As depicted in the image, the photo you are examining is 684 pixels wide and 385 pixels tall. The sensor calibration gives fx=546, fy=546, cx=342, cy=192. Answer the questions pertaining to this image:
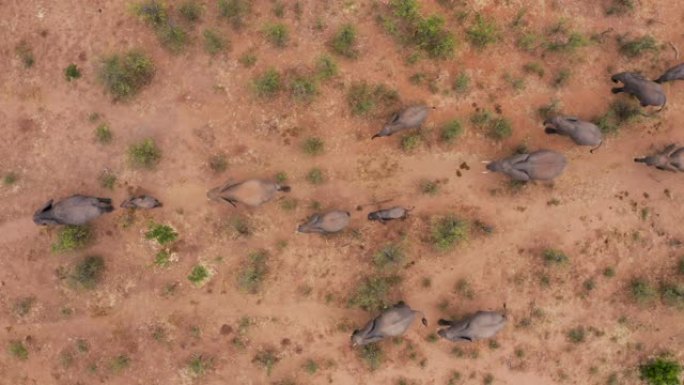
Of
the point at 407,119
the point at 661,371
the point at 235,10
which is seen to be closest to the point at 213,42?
the point at 235,10

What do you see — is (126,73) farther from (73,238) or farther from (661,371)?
(661,371)

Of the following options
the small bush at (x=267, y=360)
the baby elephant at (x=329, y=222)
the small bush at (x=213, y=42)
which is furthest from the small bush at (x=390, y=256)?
the small bush at (x=213, y=42)

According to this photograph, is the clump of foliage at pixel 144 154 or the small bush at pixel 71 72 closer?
the clump of foliage at pixel 144 154

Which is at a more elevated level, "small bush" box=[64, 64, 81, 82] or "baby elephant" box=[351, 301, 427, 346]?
"small bush" box=[64, 64, 81, 82]

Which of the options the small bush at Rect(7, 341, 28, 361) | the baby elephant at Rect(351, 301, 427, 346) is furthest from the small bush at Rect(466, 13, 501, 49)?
the small bush at Rect(7, 341, 28, 361)

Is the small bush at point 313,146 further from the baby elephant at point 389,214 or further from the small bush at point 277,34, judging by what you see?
the small bush at point 277,34

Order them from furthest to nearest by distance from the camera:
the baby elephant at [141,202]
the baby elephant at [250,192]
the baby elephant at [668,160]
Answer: the baby elephant at [141,202]
the baby elephant at [668,160]
the baby elephant at [250,192]

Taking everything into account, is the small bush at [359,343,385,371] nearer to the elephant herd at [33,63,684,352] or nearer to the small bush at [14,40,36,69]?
the elephant herd at [33,63,684,352]
